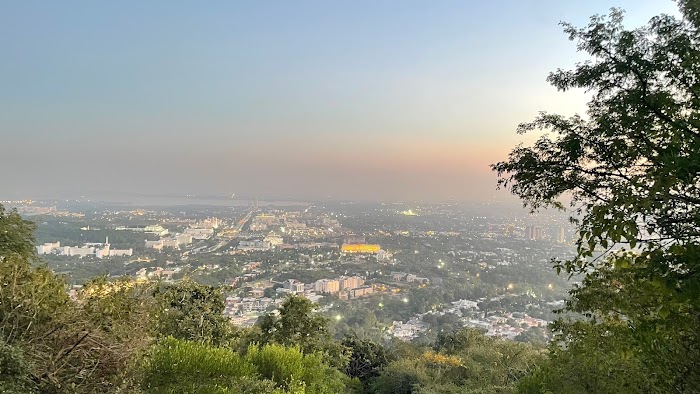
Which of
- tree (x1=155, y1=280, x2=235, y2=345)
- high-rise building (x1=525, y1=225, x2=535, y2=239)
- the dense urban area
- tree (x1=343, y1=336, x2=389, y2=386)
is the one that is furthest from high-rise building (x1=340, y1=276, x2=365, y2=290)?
tree (x1=155, y1=280, x2=235, y2=345)

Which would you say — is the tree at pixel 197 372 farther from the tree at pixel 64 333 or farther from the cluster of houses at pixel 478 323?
the cluster of houses at pixel 478 323

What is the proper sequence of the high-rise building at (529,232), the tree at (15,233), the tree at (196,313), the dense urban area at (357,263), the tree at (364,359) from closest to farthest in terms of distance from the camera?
1. the tree at (15,233)
2. the tree at (196,313)
3. the tree at (364,359)
4. the dense urban area at (357,263)
5. the high-rise building at (529,232)

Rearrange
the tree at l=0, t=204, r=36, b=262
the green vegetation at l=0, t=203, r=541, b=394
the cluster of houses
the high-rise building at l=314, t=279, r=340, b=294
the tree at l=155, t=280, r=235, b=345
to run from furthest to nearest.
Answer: the high-rise building at l=314, t=279, r=340, b=294
the cluster of houses
the tree at l=155, t=280, r=235, b=345
the tree at l=0, t=204, r=36, b=262
the green vegetation at l=0, t=203, r=541, b=394

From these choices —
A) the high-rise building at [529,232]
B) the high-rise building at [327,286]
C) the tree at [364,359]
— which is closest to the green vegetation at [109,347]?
the tree at [364,359]

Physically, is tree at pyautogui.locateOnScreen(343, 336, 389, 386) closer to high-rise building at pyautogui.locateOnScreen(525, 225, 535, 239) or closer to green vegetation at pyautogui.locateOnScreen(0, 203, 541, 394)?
green vegetation at pyautogui.locateOnScreen(0, 203, 541, 394)

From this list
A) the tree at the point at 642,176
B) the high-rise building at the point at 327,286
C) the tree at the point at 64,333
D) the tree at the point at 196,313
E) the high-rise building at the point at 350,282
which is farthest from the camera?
the high-rise building at the point at 350,282

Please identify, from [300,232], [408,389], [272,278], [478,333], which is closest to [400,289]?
[272,278]

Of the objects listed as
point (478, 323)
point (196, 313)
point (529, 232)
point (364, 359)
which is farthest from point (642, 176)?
point (529, 232)

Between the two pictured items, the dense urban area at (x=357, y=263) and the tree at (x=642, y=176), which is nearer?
the tree at (x=642, y=176)

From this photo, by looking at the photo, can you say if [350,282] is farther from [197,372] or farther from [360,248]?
[197,372]
